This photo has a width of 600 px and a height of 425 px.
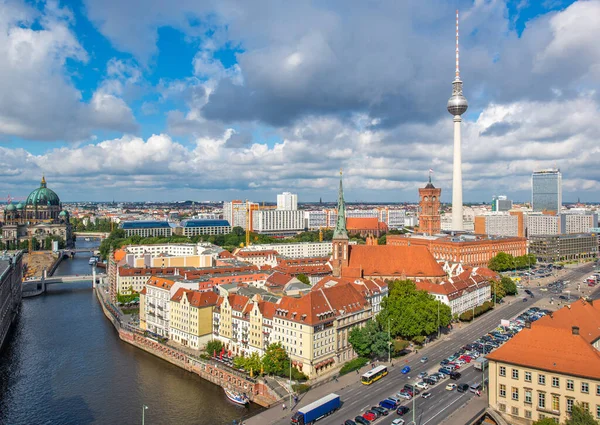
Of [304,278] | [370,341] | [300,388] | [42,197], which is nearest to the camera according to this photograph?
[300,388]

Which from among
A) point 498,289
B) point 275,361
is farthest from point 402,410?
point 498,289

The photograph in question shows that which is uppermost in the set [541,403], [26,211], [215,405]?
[26,211]

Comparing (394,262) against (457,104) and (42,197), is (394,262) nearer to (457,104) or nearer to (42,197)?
(457,104)

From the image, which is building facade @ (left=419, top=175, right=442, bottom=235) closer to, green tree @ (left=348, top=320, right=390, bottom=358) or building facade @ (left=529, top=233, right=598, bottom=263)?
building facade @ (left=529, top=233, right=598, bottom=263)

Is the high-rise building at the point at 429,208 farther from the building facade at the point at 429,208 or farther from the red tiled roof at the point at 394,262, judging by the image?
the red tiled roof at the point at 394,262

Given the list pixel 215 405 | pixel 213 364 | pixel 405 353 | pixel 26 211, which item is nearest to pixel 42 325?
pixel 213 364

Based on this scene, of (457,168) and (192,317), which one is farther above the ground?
(457,168)

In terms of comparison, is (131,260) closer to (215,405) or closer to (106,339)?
(106,339)
